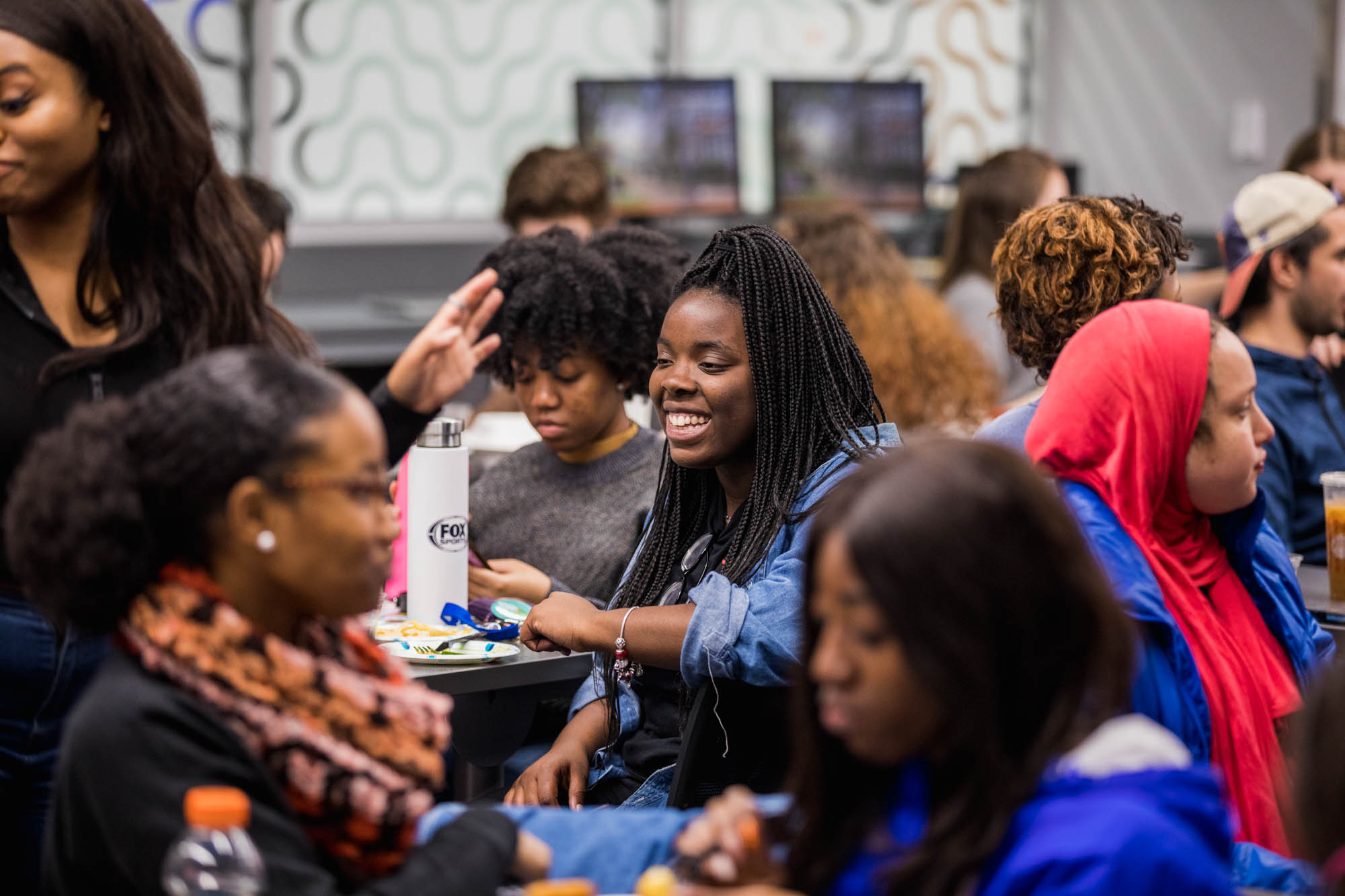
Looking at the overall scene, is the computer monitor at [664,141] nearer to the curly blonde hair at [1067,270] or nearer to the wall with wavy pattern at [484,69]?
the wall with wavy pattern at [484,69]

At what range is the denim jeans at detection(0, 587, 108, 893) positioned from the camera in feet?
5.03

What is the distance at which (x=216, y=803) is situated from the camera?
1001 millimetres

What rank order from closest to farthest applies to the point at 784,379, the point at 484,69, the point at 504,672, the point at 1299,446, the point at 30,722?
the point at 30,722
the point at 784,379
the point at 504,672
the point at 1299,446
the point at 484,69

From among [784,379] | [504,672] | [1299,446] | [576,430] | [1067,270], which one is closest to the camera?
[784,379]

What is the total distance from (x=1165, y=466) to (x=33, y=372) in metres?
1.35

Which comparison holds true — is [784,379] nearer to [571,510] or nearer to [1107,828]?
[571,510]

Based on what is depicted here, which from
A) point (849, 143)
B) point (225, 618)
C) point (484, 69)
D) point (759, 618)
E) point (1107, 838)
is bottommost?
point (759, 618)

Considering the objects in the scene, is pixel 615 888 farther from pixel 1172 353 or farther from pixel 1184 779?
pixel 1172 353

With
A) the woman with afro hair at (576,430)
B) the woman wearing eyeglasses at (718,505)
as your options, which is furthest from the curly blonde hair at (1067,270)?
the woman with afro hair at (576,430)

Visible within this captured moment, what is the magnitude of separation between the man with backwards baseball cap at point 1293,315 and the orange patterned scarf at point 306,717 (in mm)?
2302

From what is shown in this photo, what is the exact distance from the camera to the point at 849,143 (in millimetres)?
5980

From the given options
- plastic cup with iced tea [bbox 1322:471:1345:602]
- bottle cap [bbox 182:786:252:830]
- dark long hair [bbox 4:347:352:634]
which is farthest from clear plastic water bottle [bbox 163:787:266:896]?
plastic cup with iced tea [bbox 1322:471:1345:602]

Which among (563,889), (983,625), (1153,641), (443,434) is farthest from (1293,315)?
(563,889)

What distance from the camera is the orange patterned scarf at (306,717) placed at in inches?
43.4
